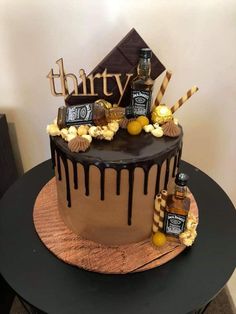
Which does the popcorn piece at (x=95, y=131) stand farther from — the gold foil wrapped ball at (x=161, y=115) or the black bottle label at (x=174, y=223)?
the black bottle label at (x=174, y=223)

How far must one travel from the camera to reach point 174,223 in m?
0.99

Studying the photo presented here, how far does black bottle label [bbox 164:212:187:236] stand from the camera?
977 millimetres

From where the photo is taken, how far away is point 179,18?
1321 mm

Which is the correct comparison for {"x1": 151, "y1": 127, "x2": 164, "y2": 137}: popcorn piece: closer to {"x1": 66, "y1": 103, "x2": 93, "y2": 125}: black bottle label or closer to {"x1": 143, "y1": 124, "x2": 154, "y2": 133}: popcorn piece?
{"x1": 143, "y1": 124, "x2": 154, "y2": 133}: popcorn piece

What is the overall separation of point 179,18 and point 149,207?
837mm

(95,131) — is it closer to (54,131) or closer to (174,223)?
(54,131)

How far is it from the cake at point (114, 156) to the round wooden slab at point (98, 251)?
0.02m

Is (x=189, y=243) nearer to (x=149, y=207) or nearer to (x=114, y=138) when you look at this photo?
(x=149, y=207)

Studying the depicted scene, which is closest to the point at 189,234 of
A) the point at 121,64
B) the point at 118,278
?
the point at 118,278

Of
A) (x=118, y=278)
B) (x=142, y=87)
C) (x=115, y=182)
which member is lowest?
(x=118, y=278)

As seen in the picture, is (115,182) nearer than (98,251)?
Yes

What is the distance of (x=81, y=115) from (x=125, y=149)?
18 centimetres

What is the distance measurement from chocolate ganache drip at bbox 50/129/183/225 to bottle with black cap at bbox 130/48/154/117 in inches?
3.7

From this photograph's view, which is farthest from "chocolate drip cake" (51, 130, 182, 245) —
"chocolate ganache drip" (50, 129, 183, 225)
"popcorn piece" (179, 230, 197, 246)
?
"popcorn piece" (179, 230, 197, 246)
